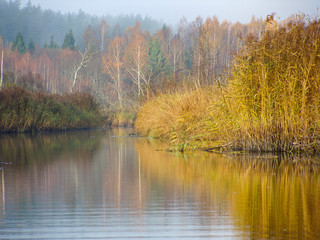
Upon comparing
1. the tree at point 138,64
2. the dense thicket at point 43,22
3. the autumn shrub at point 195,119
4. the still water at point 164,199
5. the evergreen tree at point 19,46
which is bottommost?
the still water at point 164,199

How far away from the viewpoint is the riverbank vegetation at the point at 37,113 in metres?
23.4

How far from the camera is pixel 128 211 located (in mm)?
5367

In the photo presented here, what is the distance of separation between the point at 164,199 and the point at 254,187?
63.3 inches

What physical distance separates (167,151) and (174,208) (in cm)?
784

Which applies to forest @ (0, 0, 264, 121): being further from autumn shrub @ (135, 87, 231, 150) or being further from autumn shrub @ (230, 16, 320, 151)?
autumn shrub @ (230, 16, 320, 151)

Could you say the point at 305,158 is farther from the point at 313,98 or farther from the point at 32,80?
the point at 32,80

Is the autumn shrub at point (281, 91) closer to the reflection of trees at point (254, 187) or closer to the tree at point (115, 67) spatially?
the reflection of trees at point (254, 187)

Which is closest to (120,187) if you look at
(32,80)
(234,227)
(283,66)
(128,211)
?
(128,211)

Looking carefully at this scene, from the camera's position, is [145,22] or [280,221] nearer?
[280,221]

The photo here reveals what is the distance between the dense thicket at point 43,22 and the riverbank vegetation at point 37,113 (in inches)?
2716

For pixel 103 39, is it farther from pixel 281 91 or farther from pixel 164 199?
pixel 164 199

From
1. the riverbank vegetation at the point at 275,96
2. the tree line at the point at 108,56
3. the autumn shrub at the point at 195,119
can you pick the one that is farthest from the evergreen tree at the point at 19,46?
the riverbank vegetation at the point at 275,96

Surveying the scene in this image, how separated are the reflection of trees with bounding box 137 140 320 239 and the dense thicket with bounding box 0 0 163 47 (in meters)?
89.6

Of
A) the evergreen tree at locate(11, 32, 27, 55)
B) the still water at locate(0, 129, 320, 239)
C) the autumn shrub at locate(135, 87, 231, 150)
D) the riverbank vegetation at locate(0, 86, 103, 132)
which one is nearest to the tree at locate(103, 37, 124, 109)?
the riverbank vegetation at locate(0, 86, 103, 132)
